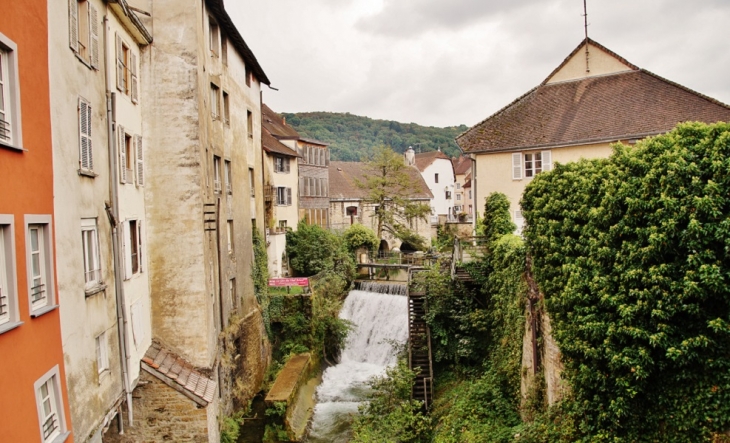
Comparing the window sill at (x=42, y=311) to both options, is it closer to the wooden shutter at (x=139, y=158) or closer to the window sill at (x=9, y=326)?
the window sill at (x=9, y=326)

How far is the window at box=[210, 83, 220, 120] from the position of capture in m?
17.7

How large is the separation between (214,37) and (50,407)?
1418 cm

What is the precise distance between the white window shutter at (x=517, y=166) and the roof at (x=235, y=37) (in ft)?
40.9

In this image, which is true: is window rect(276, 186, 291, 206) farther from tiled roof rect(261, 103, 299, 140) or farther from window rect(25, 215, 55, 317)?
window rect(25, 215, 55, 317)

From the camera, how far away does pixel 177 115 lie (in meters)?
14.2

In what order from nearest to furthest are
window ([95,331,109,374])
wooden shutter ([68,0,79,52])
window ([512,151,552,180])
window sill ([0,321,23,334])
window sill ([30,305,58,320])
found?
window sill ([0,321,23,334]) → window sill ([30,305,58,320]) → wooden shutter ([68,0,79,52]) → window ([95,331,109,374]) → window ([512,151,552,180])

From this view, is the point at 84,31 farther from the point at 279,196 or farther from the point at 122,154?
the point at 279,196

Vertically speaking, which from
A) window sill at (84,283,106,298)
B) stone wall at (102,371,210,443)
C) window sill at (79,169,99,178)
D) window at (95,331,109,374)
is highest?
window sill at (79,169,99,178)

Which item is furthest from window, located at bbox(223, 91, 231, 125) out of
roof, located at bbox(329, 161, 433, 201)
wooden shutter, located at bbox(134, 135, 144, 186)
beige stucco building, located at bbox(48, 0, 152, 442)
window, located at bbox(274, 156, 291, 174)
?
roof, located at bbox(329, 161, 433, 201)

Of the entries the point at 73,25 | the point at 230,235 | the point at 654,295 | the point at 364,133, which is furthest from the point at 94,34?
the point at 364,133

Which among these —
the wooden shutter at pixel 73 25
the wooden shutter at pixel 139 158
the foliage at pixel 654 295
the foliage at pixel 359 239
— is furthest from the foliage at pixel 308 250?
the wooden shutter at pixel 73 25

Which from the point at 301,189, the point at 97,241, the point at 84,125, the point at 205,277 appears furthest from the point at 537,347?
the point at 301,189

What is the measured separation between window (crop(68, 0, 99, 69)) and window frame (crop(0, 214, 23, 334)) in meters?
4.00

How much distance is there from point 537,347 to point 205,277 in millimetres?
9336
